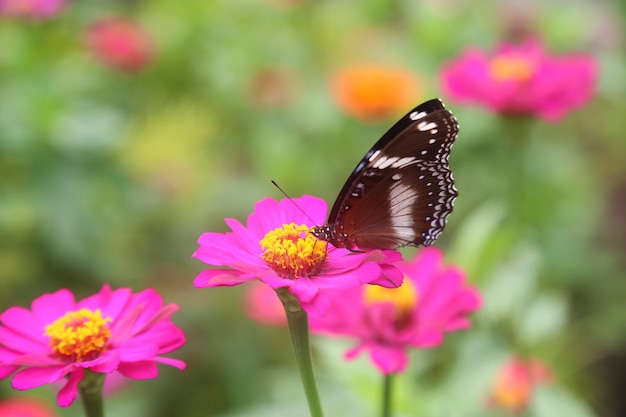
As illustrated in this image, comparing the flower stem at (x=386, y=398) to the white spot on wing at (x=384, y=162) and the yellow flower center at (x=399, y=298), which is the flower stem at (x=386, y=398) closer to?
the yellow flower center at (x=399, y=298)

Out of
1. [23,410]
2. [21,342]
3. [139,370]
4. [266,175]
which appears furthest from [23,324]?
[266,175]

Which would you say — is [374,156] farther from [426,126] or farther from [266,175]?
[266,175]

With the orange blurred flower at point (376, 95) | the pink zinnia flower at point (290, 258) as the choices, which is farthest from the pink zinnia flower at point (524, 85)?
the orange blurred flower at point (376, 95)

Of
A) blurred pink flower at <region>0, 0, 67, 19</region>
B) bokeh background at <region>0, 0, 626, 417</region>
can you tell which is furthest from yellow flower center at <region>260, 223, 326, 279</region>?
blurred pink flower at <region>0, 0, 67, 19</region>

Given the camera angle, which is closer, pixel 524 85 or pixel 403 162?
pixel 403 162

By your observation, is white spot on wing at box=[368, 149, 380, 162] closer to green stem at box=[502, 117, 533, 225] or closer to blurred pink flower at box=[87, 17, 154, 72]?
green stem at box=[502, 117, 533, 225]

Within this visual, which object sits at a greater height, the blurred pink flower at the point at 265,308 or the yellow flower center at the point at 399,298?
the yellow flower center at the point at 399,298
